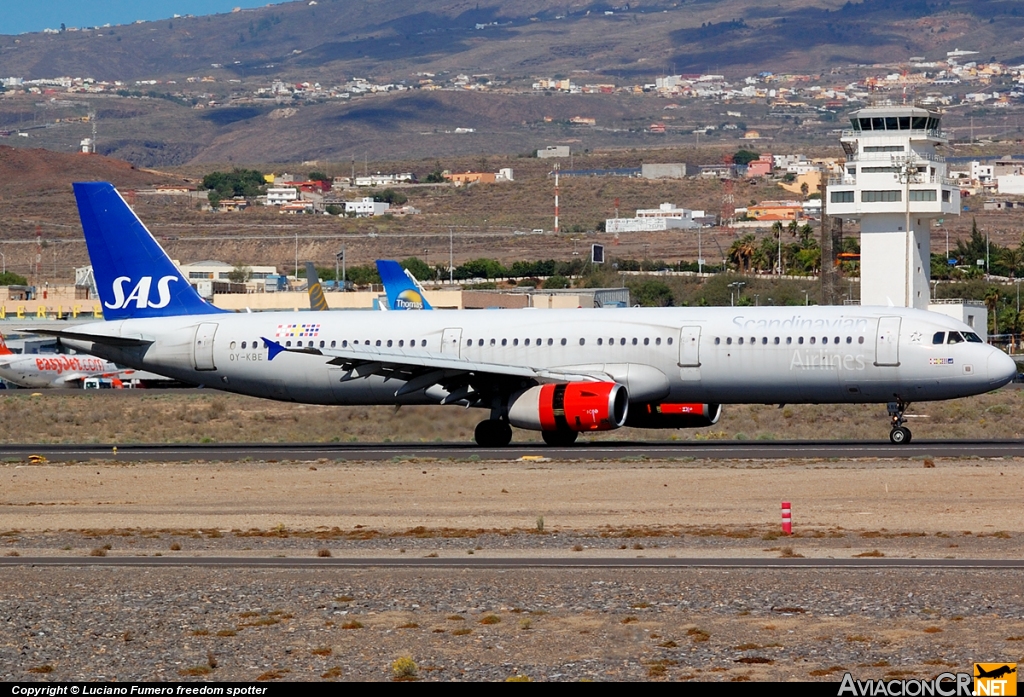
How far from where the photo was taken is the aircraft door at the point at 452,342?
141ft

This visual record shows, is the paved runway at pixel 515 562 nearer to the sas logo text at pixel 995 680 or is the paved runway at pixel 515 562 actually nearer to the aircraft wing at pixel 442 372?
the sas logo text at pixel 995 680

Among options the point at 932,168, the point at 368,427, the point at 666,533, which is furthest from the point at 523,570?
the point at 932,168

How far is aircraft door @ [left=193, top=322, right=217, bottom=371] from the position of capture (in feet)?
147

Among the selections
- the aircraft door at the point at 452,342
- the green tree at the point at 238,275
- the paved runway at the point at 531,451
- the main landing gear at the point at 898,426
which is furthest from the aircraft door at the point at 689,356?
the green tree at the point at 238,275

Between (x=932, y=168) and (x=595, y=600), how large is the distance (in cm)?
7974

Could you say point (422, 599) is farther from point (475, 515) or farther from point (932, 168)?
point (932, 168)

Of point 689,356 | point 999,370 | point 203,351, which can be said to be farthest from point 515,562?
point 203,351

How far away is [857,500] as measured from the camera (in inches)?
1104

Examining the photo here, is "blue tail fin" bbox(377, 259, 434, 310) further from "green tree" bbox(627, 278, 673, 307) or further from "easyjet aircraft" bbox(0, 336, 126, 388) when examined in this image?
"green tree" bbox(627, 278, 673, 307)

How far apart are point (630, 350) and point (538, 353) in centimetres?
255

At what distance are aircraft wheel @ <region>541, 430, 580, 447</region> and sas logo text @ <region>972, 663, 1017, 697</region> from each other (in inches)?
1083

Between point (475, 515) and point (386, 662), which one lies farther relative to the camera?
point (475, 515)

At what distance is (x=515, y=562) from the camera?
21.5 m

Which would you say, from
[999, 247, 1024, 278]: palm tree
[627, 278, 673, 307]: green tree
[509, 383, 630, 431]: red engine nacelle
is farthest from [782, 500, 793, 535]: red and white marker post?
[999, 247, 1024, 278]: palm tree
